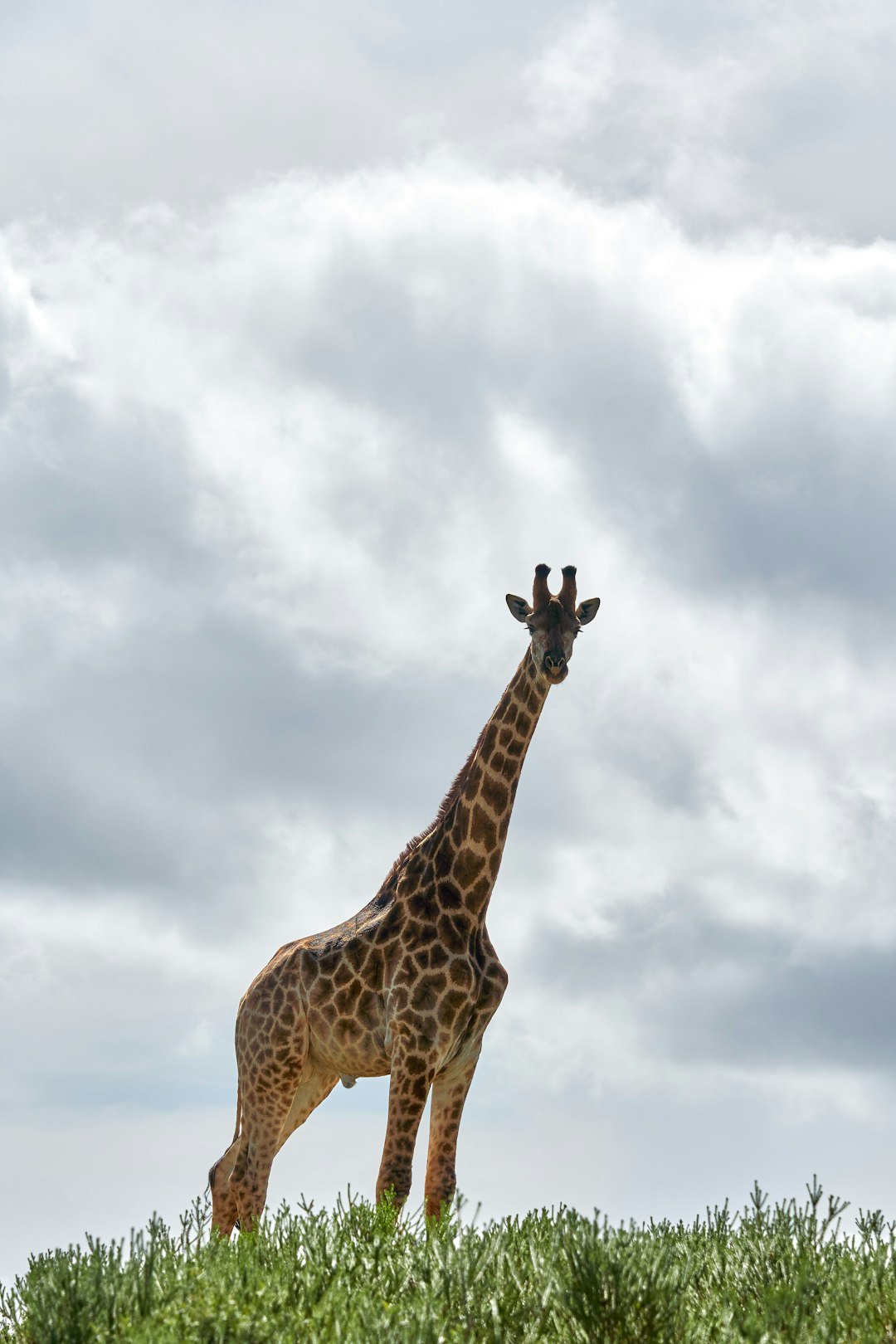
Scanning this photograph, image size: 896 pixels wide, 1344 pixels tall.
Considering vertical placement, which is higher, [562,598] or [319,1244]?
[562,598]

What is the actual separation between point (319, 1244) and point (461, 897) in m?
4.40

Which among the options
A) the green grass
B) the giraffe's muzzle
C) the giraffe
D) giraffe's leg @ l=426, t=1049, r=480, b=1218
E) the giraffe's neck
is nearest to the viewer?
the green grass

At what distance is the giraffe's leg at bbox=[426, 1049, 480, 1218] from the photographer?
13.4 metres

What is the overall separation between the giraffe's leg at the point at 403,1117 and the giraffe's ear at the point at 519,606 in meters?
4.62

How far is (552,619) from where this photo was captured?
14.1m

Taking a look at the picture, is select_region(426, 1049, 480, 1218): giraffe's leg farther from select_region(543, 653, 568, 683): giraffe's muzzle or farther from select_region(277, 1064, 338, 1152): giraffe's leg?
select_region(543, 653, 568, 683): giraffe's muzzle

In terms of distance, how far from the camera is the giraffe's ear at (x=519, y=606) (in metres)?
14.4

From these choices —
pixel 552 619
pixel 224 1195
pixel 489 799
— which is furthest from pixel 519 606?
pixel 224 1195

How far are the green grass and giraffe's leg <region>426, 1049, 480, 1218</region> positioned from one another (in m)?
2.58

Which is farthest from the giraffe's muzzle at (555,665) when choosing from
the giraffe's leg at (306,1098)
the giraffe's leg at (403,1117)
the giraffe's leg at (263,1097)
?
the giraffe's leg at (306,1098)

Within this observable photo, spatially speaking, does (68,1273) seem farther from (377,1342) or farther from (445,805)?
(445,805)

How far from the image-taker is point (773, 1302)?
859 cm

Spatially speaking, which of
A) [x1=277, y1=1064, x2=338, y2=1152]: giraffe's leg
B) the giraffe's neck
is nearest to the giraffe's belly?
[x1=277, y1=1064, x2=338, y2=1152]: giraffe's leg

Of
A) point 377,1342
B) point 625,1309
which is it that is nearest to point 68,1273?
point 377,1342
